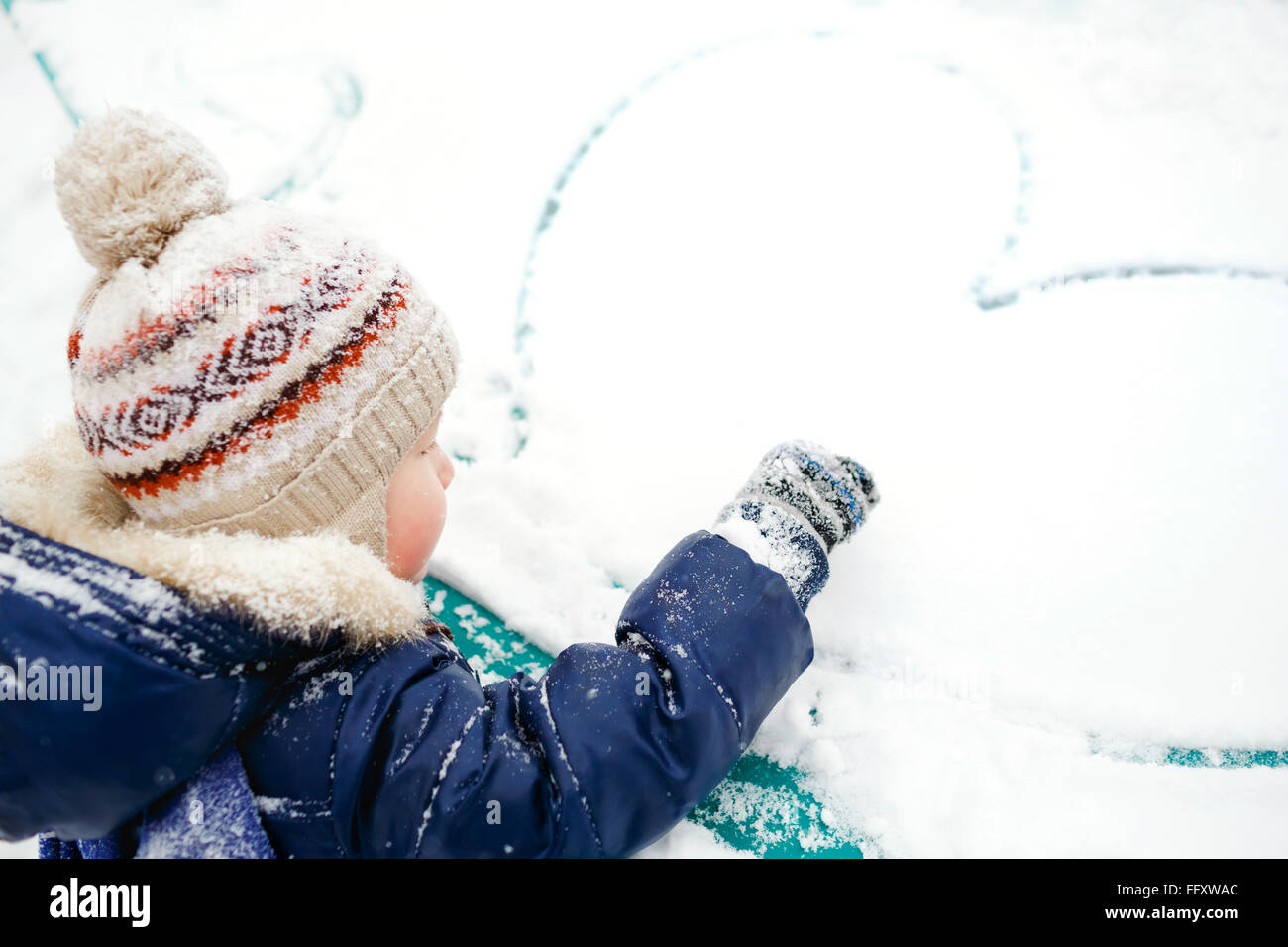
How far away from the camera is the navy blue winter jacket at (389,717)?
0.60 meters

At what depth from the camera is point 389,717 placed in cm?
74

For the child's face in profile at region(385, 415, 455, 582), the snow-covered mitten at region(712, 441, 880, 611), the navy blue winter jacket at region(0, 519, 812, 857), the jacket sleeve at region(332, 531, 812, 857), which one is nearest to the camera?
the navy blue winter jacket at region(0, 519, 812, 857)

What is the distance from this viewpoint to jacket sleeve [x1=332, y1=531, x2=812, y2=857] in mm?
714

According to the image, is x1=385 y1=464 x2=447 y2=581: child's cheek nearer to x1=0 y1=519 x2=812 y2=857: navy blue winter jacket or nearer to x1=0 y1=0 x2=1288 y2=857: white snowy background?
x1=0 y1=519 x2=812 y2=857: navy blue winter jacket

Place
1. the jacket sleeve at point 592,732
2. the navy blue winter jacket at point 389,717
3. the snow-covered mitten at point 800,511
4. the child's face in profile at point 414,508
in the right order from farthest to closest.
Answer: the snow-covered mitten at point 800,511 → the child's face in profile at point 414,508 → the jacket sleeve at point 592,732 → the navy blue winter jacket at point 389,717

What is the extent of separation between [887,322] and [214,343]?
0.92m

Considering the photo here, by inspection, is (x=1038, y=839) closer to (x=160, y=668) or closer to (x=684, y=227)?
(x=160, y=668)

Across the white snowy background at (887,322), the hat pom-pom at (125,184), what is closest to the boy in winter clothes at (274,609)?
the hat pom-pom at (125,184)

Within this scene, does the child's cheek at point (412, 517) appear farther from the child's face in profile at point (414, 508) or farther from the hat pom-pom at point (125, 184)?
the hat pom-pom at point (125, 184)

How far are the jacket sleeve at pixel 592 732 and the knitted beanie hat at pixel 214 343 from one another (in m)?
0.23

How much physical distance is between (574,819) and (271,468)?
423mm

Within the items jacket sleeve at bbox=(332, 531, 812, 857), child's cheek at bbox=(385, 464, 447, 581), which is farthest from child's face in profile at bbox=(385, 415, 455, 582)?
jacket sleeve at bbox=(332, 531, 812, 857)

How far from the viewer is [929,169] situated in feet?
4.37
